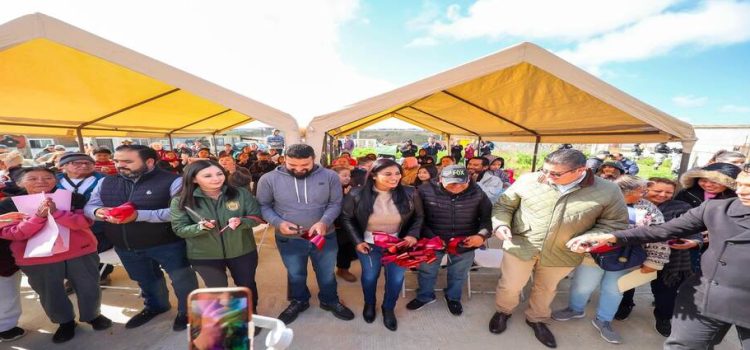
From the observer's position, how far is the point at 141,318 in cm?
259

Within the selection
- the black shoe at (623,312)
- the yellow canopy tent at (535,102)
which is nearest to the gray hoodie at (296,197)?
the yellow canopy tent at (535,102)

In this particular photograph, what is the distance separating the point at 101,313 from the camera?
267cm

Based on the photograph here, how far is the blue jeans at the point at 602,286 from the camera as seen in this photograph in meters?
2.48

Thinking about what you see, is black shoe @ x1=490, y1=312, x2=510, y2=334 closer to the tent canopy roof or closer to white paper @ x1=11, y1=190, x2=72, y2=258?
the tent canopy roof

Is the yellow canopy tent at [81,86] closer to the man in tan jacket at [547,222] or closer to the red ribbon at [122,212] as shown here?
the red ribbon at [122,212]

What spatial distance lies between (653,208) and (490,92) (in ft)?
7.30

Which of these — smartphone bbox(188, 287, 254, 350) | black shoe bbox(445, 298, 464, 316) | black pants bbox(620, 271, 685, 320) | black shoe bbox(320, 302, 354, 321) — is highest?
smartphone bbox(188, 287, 254, 350)

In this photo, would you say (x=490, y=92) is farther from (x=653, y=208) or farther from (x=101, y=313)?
(x=101, y=313)

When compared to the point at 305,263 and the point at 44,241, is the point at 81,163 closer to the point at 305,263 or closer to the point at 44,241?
the point at 44,241

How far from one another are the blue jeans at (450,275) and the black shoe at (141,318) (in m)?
2.71

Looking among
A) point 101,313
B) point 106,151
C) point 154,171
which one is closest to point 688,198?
point 154,171

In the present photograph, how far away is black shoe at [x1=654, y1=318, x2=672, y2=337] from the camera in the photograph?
2537 millimetres

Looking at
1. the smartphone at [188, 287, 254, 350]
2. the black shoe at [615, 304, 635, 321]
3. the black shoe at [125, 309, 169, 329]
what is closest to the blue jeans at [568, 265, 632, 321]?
the black shoe at [615, 304, 635, 321]

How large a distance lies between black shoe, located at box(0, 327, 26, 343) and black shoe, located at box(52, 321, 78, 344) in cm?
32
